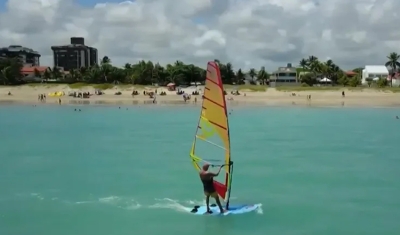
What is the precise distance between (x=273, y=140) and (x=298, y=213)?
1433 cm

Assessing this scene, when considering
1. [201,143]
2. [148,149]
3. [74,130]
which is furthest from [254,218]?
[74,130]

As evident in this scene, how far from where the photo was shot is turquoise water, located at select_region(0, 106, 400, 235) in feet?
36.6

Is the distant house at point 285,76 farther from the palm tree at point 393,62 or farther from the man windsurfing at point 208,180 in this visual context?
the man windsurfing at point 208,180

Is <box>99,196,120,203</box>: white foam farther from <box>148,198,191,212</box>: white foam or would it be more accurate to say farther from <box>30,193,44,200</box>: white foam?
<box>30,193,44,200</box>: white foam

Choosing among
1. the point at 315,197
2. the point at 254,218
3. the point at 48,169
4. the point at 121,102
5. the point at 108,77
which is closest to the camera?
the point at 254,218

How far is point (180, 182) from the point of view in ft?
50.6

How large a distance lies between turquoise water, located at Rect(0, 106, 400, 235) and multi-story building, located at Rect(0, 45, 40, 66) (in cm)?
12641

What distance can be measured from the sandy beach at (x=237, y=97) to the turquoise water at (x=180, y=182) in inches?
1038

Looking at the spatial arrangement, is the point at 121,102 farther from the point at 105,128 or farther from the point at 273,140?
the point at 273,140

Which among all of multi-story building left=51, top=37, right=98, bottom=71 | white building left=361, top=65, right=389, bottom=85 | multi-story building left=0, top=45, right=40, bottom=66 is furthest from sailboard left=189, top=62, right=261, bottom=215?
multi-story building left=51, top=37, right=98, bottom=71

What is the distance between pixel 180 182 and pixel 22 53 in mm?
147745

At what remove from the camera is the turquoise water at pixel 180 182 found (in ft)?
36.6

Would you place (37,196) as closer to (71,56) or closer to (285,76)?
(285,76)

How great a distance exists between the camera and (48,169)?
58.5 ft
